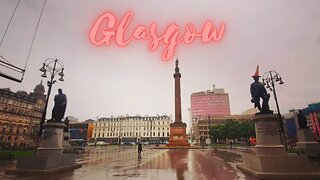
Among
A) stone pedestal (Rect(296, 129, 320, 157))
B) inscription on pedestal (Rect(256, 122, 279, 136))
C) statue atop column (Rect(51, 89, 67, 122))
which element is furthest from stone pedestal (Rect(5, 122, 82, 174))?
stone pedestal (Rect(296, 129, 320, 157))

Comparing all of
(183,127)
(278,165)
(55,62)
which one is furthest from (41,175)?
(183,127)

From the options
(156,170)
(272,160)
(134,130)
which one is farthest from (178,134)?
(134,130)

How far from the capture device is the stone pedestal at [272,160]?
9.33 m

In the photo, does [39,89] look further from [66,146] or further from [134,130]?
[66,146]

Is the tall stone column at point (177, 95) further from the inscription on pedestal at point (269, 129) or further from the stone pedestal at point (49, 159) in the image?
the inscription on pedestal at point (269, 129)

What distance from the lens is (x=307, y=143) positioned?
62.6ft

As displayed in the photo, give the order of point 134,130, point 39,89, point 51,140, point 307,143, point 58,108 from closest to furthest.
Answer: point 51,140, point 58,108, point 307,143, point 39,89, point 134,130

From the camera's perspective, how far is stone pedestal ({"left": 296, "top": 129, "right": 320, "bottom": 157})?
1858 centimetres

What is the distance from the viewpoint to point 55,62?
22.9m

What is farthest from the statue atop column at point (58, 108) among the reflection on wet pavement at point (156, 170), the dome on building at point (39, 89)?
the dome on building at point (39, 89)

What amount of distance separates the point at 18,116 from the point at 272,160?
8749 centimetres

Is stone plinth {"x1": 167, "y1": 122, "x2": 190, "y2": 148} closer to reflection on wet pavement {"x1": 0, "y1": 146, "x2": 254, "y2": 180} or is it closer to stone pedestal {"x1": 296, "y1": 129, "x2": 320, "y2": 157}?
stone pedestal {"x1": 296, "y1": 129, "x2": 320, "y2": 157}

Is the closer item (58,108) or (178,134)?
(58,108)

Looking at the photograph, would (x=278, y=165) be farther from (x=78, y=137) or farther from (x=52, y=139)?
(x=78, y=137)
